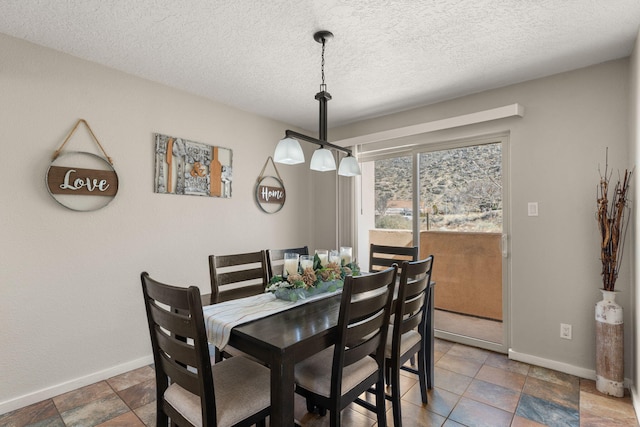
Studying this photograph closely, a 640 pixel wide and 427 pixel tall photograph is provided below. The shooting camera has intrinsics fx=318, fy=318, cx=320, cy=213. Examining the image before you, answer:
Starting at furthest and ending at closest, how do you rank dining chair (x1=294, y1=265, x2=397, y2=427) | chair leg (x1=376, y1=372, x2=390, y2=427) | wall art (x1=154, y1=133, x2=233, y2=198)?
wall art (x1=154, y1=133, x2=233, y2=198) < chair leg (x1=376, y1=372, x2=390, y2=427) < dining chair (x1=294, y1=265, x2=397, y2=427)

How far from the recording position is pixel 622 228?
2338 mm

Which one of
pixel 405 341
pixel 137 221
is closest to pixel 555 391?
pixel 405 341

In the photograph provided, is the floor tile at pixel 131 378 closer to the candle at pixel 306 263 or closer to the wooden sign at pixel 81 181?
the wooden sign at pixel 81 181

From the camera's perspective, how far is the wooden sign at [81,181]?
2281 millimetres

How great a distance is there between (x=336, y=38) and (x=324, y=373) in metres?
2.06

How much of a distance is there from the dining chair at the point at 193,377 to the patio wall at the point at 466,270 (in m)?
2.42

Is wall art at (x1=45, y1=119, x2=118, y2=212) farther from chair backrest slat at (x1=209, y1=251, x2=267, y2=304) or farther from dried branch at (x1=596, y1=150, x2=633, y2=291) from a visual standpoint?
dried branch at (x1=596, y1=150, x2=633, y2=291)

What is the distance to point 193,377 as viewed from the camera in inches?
50.1

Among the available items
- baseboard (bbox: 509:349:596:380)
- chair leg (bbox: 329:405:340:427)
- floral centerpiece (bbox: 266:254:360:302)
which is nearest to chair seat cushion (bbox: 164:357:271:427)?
chair leg (bbox: 329:405:340:427)

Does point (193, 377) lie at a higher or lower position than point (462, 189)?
lower

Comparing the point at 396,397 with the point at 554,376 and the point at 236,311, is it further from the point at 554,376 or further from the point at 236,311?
the point at 554,376

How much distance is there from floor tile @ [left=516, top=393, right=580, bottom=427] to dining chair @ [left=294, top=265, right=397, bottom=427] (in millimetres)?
1098

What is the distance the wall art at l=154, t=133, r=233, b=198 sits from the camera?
289cm

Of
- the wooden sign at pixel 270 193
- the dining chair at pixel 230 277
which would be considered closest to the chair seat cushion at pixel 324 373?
the dining chair at pixel 230 277
